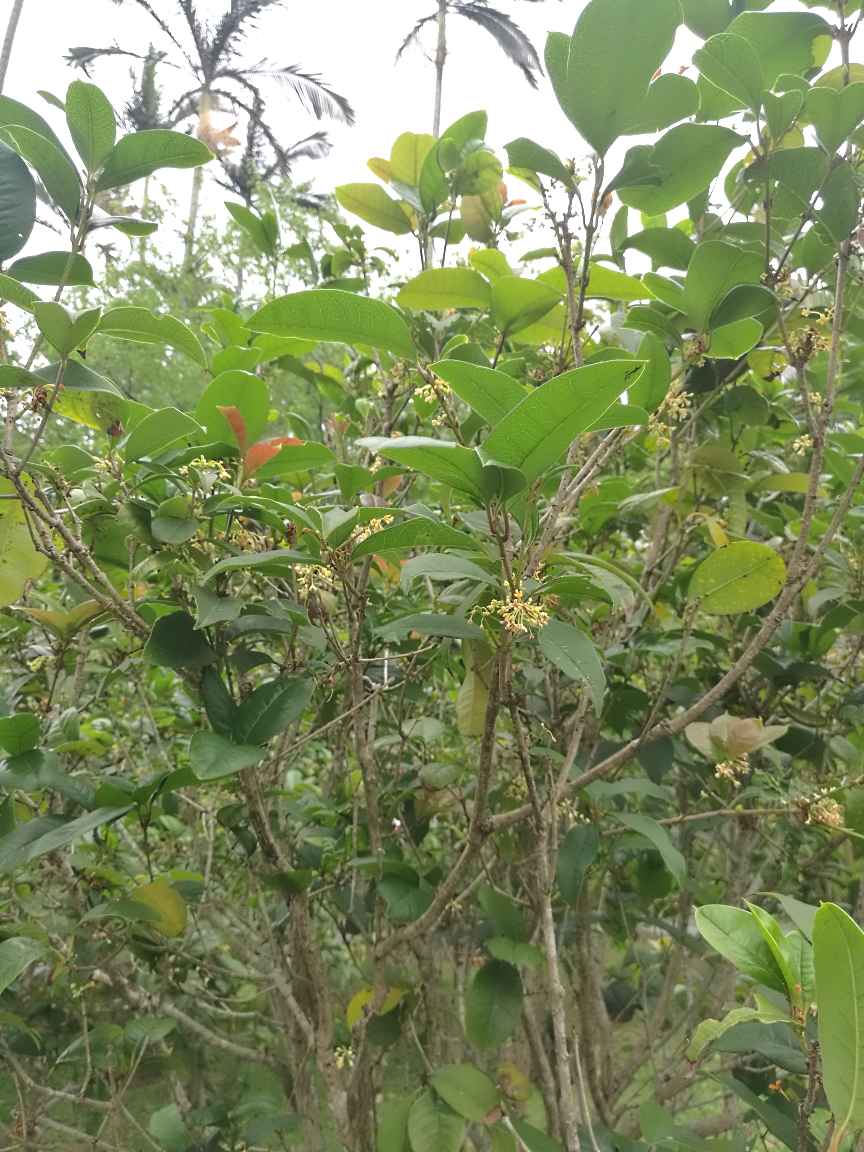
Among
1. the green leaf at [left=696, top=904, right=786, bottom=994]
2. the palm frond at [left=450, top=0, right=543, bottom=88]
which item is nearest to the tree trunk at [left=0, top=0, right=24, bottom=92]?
the palm frond at [left=450, top=0, right=543, bottom=88]

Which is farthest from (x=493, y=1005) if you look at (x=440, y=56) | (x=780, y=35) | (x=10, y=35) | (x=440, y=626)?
(x=440, y=56)

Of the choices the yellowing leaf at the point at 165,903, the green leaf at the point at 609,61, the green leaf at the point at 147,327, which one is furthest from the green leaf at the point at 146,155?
the yellowing leaf at the point at 165,903

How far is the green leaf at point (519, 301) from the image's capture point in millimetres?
1014

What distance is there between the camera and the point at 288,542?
0.98 meters

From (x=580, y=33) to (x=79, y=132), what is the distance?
50 centimetres

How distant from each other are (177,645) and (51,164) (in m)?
0.54

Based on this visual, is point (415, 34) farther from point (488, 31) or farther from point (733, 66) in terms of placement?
point (733, 66)

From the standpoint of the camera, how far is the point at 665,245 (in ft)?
3.68

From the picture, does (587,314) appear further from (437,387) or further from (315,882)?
(315,882)

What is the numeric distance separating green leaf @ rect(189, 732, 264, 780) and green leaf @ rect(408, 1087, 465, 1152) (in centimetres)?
76

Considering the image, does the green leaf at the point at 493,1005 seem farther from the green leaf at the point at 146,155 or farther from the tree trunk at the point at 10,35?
the tree trunk at the point at 10,35

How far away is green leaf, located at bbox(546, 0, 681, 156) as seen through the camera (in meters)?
0.69

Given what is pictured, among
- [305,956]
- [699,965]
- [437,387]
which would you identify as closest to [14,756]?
[305,956]

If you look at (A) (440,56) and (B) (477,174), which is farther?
(A) (440,56)
